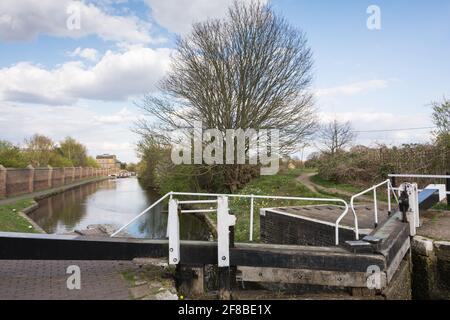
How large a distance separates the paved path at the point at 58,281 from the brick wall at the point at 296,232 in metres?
3.77

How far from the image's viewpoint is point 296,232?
809cm

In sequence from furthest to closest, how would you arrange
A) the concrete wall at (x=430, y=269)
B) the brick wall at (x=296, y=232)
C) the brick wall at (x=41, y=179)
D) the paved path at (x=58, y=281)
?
1. the brick wall at (x=41, y=179)
2. the brick wall at (x=296, y=232)
3. the concrete wall at (x=430, y=269)
4. the paved path at (x=58, y=281)

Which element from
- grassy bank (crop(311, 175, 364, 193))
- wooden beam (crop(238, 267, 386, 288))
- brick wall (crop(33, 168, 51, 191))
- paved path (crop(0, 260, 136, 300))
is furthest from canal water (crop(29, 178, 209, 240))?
wooden beam (crop(238, 267, 386, 288))

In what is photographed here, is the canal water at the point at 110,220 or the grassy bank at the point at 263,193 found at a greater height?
the grassy bank at the point at 263,193

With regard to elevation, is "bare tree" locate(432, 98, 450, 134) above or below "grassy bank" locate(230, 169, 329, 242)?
above

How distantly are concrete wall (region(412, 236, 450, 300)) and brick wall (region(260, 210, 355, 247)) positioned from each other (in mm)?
1088

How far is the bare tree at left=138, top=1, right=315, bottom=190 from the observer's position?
1930 centimetres

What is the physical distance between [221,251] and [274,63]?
658 inches

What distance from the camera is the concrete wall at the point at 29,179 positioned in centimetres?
2504

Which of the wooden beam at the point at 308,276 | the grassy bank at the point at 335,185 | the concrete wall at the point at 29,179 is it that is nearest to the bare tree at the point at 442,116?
the grassy bank at the point at 335,185

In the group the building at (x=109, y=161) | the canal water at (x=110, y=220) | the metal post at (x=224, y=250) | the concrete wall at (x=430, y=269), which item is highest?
the building at (x=109, y=161)

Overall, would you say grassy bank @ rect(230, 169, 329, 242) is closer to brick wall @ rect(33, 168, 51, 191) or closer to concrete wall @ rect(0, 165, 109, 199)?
concrete wall @ rect(0, 165, 109, 199)

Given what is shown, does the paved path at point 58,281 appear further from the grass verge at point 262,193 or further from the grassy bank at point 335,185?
the grassy bank at point 335,185
